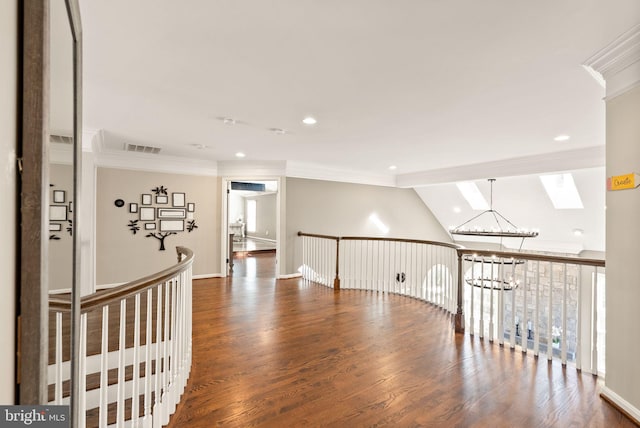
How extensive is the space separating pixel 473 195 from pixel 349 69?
6877 millimetres

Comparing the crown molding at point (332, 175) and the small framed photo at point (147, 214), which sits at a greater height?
the crown molding at point (332, 175)

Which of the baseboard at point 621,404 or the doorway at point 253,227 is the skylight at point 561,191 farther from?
the doorway at point 253,227

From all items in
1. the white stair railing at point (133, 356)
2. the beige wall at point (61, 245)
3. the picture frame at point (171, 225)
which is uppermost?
the beige wall at point (61, 245)

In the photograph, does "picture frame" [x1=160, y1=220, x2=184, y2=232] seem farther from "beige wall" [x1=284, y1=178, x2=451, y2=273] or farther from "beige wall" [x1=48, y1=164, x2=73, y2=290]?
"beige wall" [x1=48, y1=164, x2=73, y2=290]

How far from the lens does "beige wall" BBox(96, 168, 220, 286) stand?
18.3ft

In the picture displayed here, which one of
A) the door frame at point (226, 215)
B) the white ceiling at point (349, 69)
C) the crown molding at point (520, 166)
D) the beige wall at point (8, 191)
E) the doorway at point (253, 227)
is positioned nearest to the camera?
the beige wall at point (8, 191)

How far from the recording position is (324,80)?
2.75 meters

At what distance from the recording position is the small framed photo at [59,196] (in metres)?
0.87

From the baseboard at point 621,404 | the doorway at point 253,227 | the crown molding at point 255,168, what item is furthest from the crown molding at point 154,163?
the baseboard at point 621,404

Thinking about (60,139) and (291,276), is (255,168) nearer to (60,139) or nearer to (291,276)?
(291,276)

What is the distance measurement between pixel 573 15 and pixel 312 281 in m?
5.44

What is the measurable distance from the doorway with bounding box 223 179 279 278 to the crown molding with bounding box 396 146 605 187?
4143mm

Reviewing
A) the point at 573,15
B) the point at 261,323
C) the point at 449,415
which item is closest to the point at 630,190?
the point at 573,15

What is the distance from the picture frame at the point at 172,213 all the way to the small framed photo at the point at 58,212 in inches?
222
